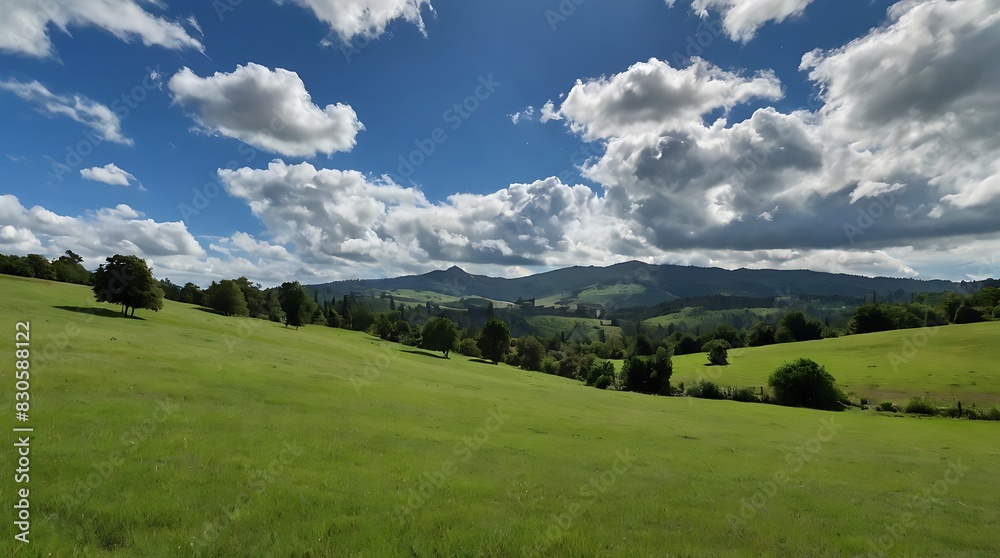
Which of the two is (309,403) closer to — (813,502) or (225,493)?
(225,493)

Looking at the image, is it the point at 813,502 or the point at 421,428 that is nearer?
the point at 813,502

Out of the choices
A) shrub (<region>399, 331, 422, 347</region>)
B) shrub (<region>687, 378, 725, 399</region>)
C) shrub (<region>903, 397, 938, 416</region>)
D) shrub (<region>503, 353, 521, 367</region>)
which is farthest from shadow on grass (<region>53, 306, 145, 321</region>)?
shrub (<region>903, 397, 938, 416</region>)

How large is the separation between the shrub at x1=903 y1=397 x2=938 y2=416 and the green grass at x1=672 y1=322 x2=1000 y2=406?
3104mm


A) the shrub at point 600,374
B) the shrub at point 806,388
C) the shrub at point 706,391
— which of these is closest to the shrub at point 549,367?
the shrub at point 600,374

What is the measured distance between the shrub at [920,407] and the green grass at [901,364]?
3104 millimetres

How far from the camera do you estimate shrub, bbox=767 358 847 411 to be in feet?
255

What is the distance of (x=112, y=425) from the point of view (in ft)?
55.5

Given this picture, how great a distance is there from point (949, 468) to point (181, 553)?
3857 cm

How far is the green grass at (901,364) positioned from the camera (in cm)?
7562

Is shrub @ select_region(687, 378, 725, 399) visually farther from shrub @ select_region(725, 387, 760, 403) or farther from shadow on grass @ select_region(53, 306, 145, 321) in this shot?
shadow on grass @ select_region(53, 306, 145, 321)

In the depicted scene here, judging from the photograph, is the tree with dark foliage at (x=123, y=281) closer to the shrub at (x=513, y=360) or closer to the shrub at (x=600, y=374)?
the shrub at (x=600, y=374)

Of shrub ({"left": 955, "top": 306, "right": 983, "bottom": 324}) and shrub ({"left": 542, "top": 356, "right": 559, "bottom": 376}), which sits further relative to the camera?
shrub ({"left": 955, "top": 306, "right": 983, "bottom": 324})

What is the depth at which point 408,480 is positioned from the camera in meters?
14.5

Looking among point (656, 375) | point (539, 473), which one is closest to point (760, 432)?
point (539, 473)
